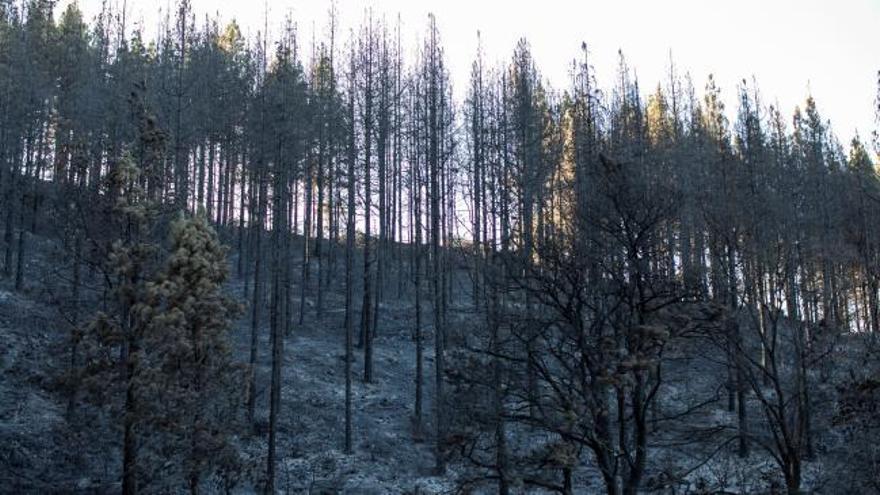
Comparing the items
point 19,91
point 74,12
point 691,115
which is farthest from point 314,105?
point 74,12

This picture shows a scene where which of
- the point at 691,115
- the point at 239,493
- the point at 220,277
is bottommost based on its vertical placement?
the point at 239,493

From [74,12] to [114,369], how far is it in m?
50.3

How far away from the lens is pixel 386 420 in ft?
82.8

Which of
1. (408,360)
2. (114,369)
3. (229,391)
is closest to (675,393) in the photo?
(408,360)

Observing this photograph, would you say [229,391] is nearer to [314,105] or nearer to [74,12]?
[314,105]

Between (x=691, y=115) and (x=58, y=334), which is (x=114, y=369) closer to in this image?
(x=58, y=334)

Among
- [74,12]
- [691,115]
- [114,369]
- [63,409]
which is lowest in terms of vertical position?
[63,409]

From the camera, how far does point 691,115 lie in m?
47.7

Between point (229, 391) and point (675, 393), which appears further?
point (675, 393)

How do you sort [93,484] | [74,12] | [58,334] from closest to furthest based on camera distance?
[93,484]
[58,334]
[74,12]

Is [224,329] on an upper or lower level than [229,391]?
upper

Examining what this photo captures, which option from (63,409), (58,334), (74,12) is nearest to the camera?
(63,409)

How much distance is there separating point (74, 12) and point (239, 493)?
1950 inches

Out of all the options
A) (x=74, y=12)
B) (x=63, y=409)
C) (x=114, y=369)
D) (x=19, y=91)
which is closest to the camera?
(x=114, y=369)
